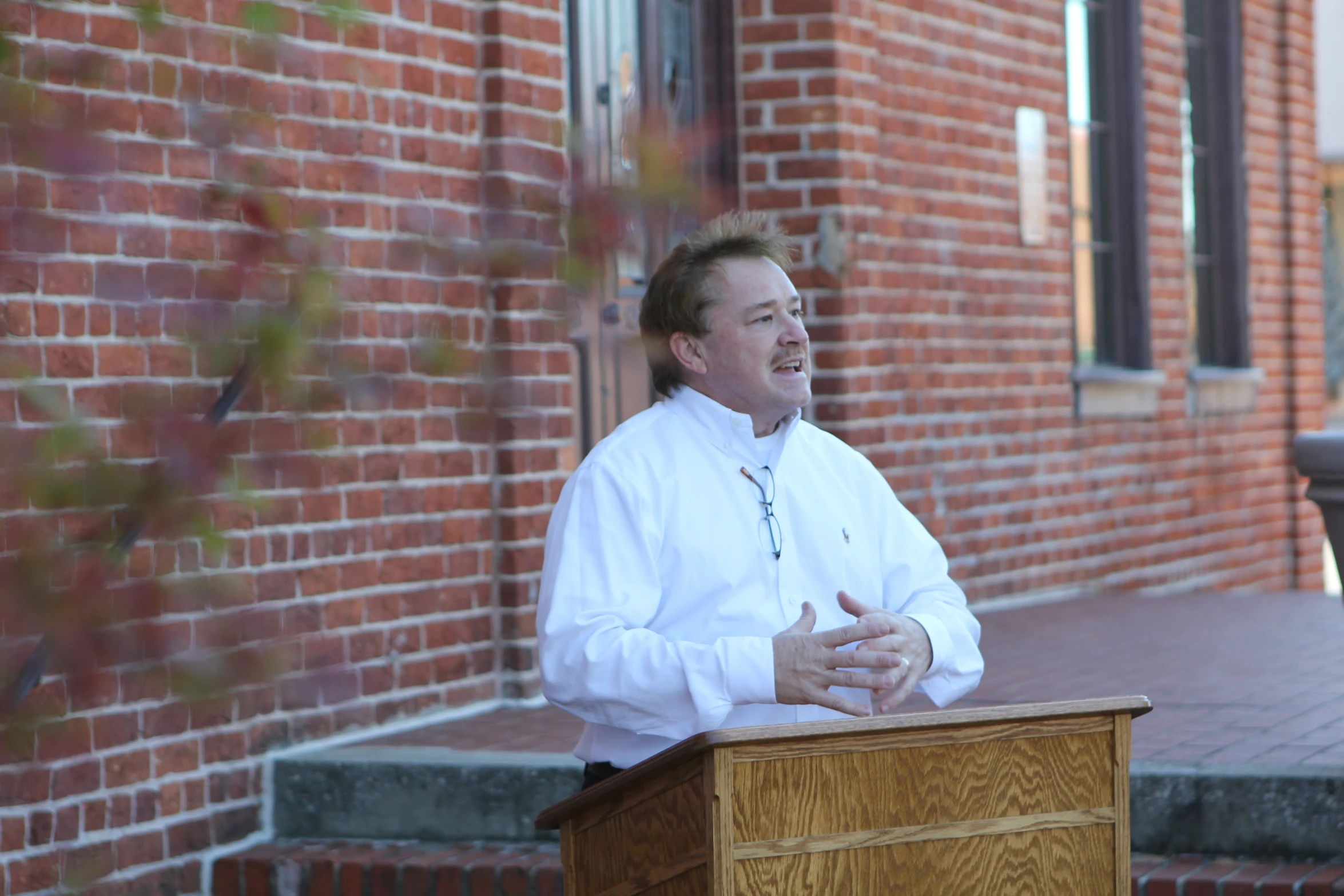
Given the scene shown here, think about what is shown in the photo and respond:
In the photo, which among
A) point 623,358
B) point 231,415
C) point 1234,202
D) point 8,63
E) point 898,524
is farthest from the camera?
point 1234,202

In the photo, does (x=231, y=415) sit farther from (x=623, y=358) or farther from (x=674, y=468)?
(x=674, y=468)

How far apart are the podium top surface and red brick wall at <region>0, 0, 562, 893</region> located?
1.29ft

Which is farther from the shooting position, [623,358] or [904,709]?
[904,709]

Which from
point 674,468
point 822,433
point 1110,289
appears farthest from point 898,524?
point 1110,289

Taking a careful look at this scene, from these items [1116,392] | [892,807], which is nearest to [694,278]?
[892,807]

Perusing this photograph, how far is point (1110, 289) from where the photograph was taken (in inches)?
373

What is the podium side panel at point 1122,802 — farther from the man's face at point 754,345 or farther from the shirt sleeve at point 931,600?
the man's face at point 754,345

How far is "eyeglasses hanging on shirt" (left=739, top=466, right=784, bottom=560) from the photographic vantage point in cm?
290

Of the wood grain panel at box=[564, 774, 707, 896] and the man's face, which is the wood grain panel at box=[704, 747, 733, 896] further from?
the man's face

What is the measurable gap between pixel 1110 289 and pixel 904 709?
4.70 metres

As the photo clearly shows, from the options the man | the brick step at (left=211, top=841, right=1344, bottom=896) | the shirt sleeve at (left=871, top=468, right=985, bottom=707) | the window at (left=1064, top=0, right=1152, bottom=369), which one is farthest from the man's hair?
the window at (left=1064, top=0, right=1152, bottom=369)

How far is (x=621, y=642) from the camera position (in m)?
2.63

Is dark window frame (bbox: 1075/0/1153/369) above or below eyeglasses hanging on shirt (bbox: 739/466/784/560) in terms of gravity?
above

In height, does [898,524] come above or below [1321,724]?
above
